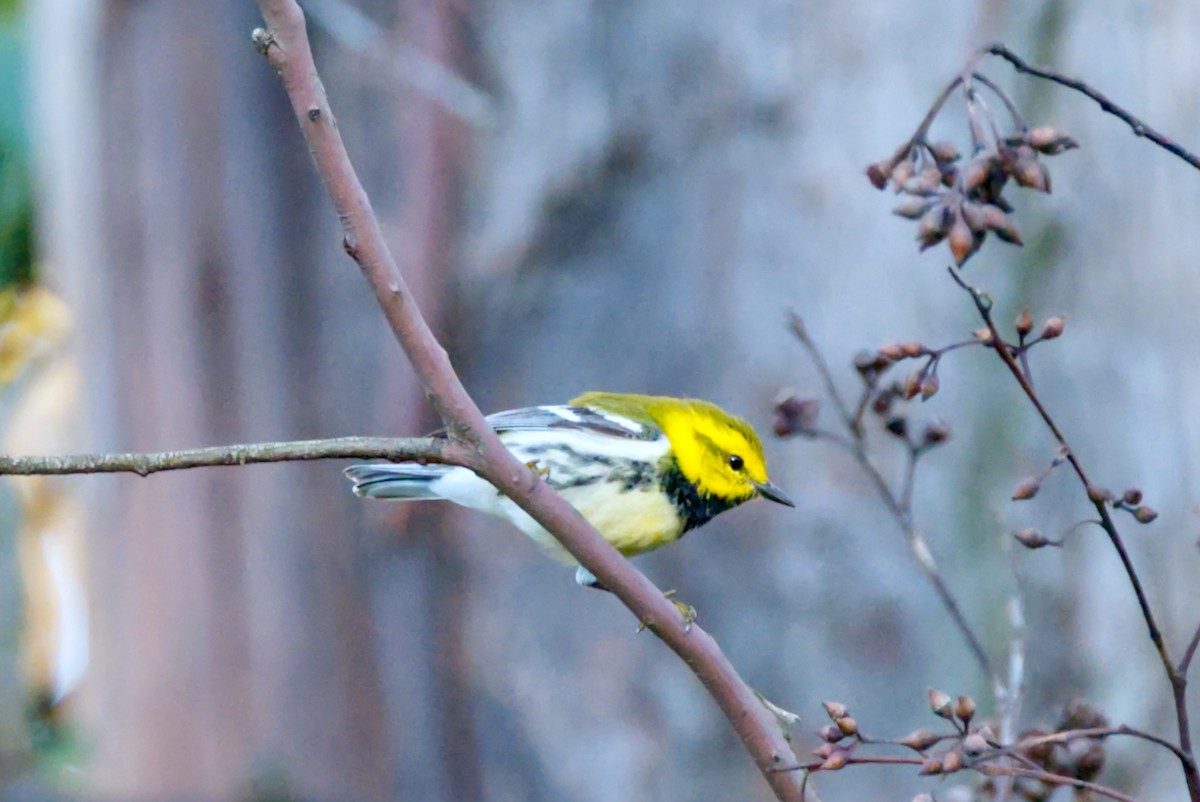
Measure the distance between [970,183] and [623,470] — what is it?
437 millimetres

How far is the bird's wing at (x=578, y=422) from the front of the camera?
3.46 ft

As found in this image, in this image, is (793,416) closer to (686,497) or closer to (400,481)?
(686,497)

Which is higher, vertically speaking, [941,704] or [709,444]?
[709,444]

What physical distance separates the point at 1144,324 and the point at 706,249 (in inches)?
19.5

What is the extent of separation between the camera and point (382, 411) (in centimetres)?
166

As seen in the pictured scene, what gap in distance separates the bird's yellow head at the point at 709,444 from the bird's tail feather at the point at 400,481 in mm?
157

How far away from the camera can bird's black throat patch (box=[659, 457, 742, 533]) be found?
105 cm

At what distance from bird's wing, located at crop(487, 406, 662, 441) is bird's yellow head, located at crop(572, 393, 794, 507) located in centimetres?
2

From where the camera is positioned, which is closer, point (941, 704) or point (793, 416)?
point (941, 704)

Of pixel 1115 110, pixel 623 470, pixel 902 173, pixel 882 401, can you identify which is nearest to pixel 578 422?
pixel 623 470

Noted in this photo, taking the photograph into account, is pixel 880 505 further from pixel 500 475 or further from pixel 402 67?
pixel 500 475

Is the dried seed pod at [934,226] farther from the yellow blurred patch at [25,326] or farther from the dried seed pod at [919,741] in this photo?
the yellow blurred patch at [25,326]

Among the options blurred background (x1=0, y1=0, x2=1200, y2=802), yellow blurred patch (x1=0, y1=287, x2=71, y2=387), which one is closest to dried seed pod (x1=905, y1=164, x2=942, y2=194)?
blurred background (x1=0, y1=0, x2=1200, y2=802)

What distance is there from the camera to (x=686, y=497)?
1062 mm
